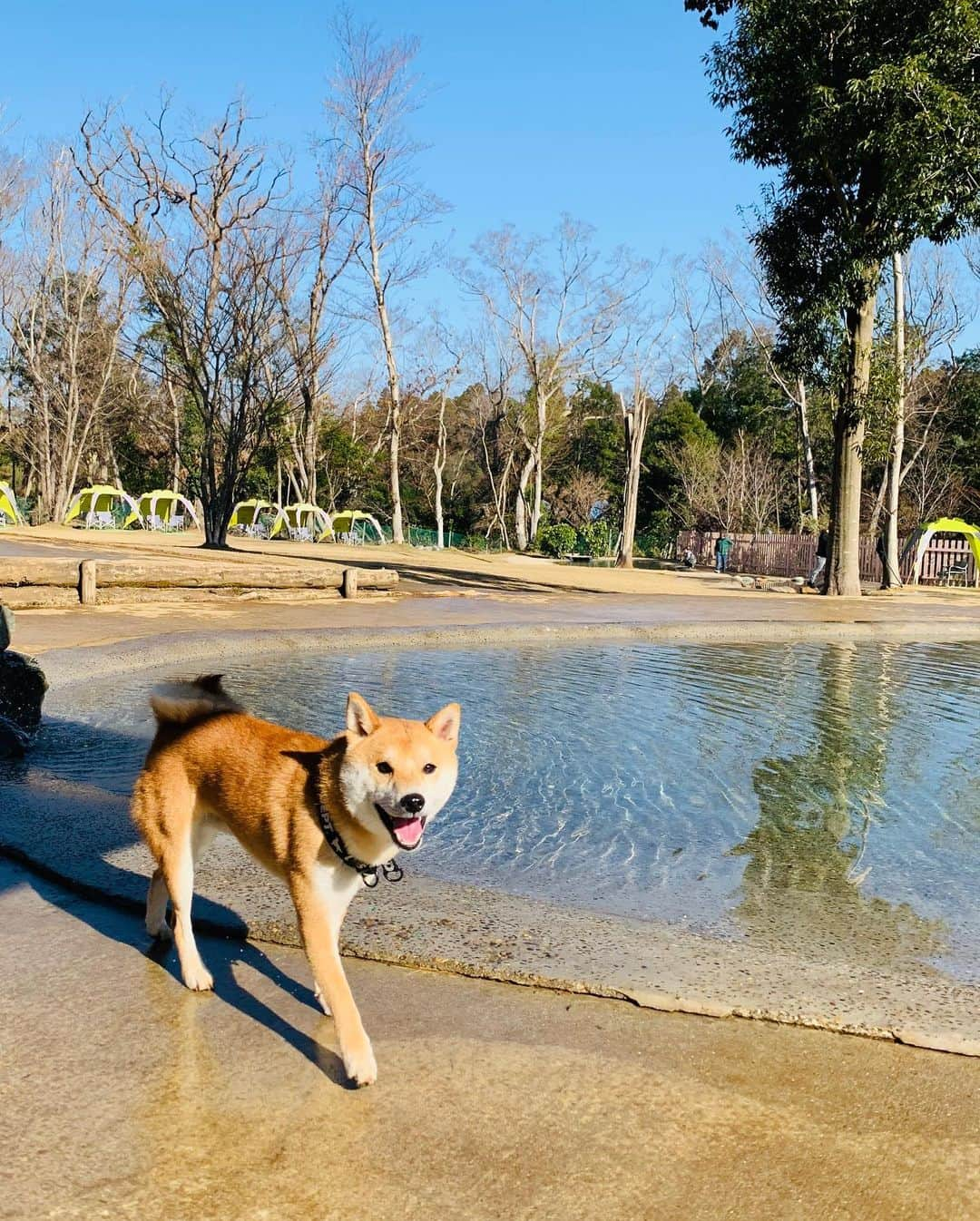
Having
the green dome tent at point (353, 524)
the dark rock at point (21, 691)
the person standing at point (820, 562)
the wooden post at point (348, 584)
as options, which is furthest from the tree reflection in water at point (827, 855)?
the green dome tent at point (353, 524)

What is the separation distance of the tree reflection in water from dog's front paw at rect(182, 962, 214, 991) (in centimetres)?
194

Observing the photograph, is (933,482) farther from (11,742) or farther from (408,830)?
(408,830)

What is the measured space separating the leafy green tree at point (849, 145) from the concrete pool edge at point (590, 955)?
1809 cm

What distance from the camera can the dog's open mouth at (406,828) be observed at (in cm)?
284

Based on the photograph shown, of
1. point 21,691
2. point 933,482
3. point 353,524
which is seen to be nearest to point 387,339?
point 353,524

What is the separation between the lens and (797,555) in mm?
40312

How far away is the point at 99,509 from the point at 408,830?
50179mm

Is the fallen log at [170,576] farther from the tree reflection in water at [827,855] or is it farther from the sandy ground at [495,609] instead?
the tree reflection in water at [827,855]

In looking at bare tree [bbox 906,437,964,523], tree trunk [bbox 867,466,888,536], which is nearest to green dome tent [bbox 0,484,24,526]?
tree trunk [bbox 867,466,888,536]

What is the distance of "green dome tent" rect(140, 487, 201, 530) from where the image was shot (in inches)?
1822

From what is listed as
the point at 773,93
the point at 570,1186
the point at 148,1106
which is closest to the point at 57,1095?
the point at 148,1106

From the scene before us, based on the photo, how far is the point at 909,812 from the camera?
A: 6113mm

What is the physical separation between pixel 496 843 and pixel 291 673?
5563 mm

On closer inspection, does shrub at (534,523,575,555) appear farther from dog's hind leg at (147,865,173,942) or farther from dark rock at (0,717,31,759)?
dog's hind leg at (147,865,173,942)
